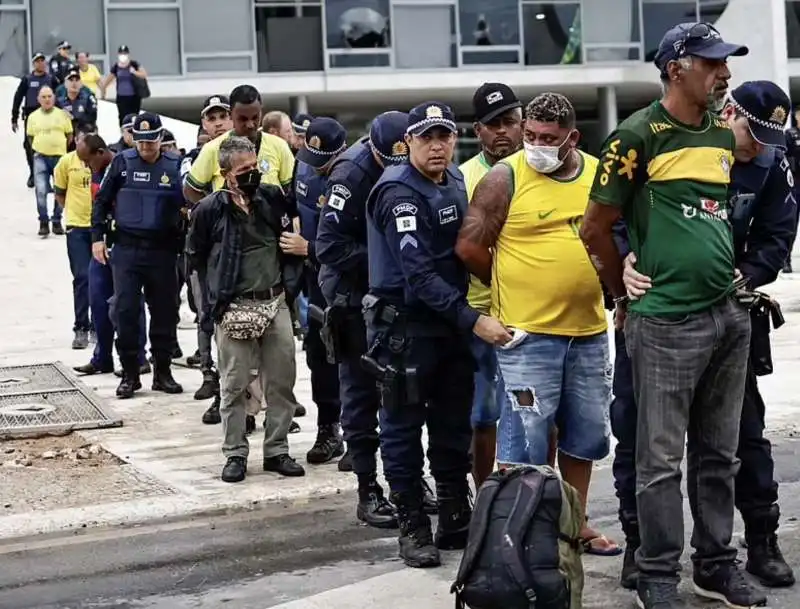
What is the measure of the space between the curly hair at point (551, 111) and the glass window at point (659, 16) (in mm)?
26780

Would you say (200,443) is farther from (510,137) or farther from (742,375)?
(742,375)

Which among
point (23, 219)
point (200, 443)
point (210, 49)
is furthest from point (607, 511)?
point (210, 49)

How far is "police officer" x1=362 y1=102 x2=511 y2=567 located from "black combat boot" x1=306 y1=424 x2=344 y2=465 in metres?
2.09

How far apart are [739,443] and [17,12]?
1040 inches

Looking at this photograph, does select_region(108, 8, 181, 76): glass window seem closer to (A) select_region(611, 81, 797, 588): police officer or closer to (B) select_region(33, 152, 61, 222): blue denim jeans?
(B) select_region(33, 152, 61, 222): blue denim jeans

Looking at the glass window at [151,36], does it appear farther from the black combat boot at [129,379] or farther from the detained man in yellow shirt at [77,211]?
the black combat boot at [129,379]

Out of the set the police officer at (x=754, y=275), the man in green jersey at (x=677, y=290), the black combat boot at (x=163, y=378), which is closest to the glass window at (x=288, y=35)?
the black combat boot at (x=163, y=378)

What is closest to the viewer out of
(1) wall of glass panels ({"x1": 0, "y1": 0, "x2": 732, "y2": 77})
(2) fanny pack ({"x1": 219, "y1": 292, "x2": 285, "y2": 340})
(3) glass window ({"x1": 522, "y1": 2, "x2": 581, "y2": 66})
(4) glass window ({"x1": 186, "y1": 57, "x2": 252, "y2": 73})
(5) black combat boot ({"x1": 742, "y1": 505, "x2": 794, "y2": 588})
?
(5) black combat boot ({"x1": 742, "y1": 505, "x2": 794, "y2": 588})

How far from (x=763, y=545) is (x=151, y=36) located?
1024 inches

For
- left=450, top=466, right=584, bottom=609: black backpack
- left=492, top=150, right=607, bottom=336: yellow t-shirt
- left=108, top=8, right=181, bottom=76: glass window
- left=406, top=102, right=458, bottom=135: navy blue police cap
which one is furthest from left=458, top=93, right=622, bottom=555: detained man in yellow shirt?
left=108, top=8, right=181, bottom=76: glass window

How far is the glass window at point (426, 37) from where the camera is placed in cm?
3092

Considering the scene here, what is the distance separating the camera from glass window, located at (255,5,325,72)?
101 ft

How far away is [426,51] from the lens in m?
31.0

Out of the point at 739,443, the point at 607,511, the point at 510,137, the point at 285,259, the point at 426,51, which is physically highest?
the point at 426,51
